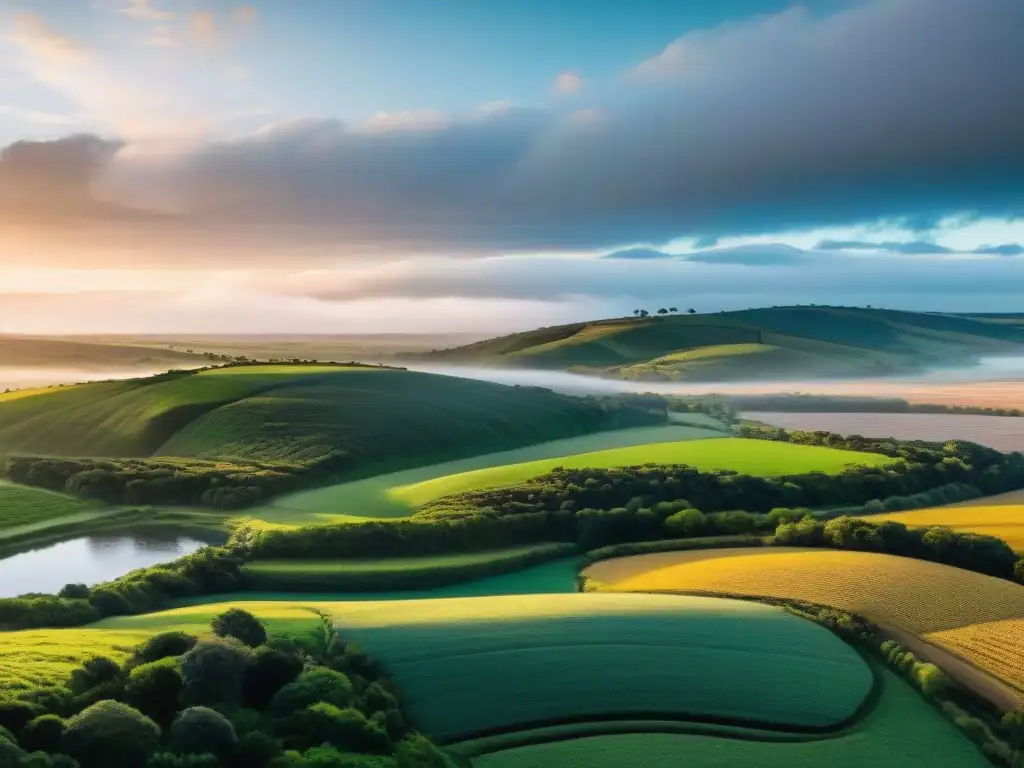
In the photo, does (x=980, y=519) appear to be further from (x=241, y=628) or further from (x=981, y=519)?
(x=241, y=628)

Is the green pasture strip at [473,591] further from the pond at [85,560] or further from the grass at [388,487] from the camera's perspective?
the grass at [388,487]

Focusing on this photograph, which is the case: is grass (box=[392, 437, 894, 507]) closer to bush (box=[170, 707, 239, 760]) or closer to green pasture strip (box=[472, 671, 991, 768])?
green pasture strip (box=[472, 671, 991, 768])

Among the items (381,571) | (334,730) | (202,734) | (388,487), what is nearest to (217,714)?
(202,734)

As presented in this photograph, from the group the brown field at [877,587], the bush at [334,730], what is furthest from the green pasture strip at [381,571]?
the bush at [334,730]

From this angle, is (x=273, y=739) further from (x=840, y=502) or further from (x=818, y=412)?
(x=818, y=412)

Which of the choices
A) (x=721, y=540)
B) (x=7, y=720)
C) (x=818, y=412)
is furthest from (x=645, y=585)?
(x=818, y=412)

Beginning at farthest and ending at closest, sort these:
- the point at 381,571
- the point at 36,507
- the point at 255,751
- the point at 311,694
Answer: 1. the point at 36,507
2. the point at 381,571
3. the point at 311,694
4. the point at 255,751

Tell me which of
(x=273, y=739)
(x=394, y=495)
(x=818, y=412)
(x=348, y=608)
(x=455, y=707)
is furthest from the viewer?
(x=818, y=412)
